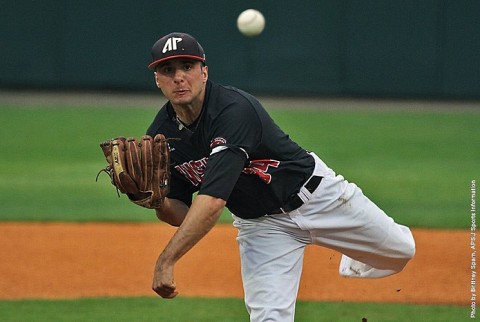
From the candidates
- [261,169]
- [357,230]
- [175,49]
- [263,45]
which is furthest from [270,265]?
[263,45]

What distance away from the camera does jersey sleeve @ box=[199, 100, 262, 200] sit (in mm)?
4418

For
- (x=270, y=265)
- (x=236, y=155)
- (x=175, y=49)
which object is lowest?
(x=270, y=265)

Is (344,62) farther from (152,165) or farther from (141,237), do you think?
(152,165)

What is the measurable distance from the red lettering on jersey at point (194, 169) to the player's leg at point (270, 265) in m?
0.33

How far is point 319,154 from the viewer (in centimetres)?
1294

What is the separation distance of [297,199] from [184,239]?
0.88m

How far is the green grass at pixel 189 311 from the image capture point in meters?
6.27

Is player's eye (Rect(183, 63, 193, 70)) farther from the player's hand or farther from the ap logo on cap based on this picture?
the player's hand

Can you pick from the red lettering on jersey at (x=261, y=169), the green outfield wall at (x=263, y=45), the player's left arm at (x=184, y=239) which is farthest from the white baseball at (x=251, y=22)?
the player's left arm at (x=184, y=239)

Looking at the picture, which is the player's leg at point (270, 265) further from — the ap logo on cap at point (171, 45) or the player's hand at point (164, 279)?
the ap logo on cap at point (171, 45)

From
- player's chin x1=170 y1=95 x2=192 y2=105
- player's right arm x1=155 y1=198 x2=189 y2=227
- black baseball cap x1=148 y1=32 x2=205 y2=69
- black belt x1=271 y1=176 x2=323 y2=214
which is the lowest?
player's right arm x1=155 y1=198 x2=189 y2=227

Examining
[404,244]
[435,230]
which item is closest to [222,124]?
[404,244]

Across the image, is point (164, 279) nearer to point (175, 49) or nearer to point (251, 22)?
point (175, 49)

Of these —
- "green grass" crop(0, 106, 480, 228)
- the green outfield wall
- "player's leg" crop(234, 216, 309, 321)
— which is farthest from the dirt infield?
the green outfield wall
